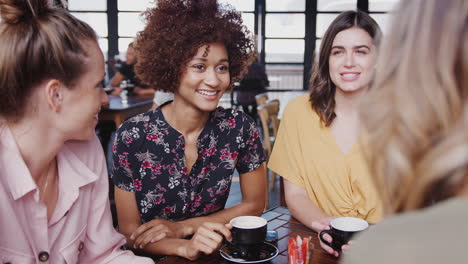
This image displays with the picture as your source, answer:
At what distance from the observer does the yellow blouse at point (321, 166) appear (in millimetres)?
1672

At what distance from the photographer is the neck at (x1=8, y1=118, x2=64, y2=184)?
3.74 ft

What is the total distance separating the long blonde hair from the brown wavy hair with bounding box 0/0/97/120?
83 cm

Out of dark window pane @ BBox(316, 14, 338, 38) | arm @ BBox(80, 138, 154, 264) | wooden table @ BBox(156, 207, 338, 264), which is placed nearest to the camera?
wooden table @ BBox(156, 207, 338, 264)

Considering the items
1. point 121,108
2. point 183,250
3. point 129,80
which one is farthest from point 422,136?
point 129,80

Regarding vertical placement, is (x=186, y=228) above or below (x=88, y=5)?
below

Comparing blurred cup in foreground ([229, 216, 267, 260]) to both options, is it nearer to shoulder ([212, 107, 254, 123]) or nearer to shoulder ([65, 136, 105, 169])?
shoulder ([65, 136, 105, 169])

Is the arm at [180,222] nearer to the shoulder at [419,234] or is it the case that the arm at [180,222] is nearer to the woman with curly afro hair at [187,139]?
the woman with curly afro hair at [187,139]

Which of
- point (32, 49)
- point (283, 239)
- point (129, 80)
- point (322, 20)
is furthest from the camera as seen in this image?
point (322, 20)

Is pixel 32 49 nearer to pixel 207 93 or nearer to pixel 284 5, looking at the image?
pixel 207 93

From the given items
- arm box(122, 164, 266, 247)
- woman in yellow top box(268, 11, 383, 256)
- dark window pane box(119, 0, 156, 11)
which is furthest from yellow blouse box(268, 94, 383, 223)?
dark window pane box(119, 0, 156, 11)

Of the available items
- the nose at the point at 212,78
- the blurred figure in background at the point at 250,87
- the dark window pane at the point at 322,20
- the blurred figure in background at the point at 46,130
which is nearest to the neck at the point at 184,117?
the nose at the point at 212,78

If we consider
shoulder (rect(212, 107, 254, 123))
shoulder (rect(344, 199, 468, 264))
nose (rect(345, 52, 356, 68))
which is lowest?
shoulder (rect(212, 107, 254, 123))

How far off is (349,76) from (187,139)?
→ 663mm

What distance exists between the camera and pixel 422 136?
1.54 feet
